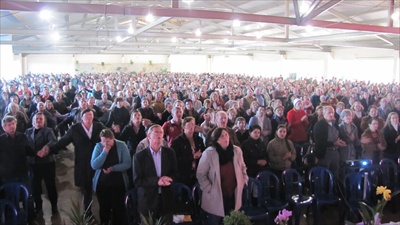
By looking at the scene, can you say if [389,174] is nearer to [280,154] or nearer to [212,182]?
[280,154]

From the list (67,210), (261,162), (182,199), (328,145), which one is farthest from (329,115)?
(67,210)

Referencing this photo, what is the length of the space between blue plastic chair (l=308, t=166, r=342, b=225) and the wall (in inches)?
573

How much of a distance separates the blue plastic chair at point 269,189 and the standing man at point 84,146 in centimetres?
201

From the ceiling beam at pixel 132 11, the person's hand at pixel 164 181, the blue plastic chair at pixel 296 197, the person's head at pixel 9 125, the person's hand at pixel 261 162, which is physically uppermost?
the ceiling beam at pixel 132 11

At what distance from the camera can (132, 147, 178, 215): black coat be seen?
3416 mm

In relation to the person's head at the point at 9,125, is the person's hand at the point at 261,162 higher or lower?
lower

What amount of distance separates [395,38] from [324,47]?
7.12 metres

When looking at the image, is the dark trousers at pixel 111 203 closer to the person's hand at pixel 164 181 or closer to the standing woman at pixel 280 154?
the person's hand at pixel 164 181

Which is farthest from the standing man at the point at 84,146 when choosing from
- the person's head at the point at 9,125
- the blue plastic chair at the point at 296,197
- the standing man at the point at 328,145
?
the standing man at the point at 328,145

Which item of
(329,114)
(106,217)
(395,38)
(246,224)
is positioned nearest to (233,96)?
(329,114)

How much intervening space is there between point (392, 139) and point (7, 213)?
5127mm

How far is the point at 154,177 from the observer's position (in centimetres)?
342

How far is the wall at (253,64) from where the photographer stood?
19359 mm

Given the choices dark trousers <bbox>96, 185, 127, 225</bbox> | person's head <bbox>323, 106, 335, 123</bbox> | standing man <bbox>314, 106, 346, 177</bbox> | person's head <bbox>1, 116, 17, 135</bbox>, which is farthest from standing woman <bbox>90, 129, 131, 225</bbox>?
person's head <bbox>323, 106, 335, 123</bbox>
